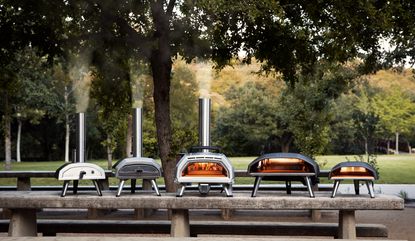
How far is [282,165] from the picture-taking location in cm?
508

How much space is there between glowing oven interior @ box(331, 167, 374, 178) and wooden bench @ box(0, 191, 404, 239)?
0.18 metres

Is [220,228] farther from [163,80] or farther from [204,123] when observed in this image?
[163,80]

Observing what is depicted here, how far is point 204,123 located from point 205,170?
2.60 feet

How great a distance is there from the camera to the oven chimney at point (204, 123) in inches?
220

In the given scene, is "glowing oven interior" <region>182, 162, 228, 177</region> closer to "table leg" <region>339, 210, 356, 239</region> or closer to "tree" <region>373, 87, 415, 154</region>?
"table leg" <region>339, 210, 356, 239</region>

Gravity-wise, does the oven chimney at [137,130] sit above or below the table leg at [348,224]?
above

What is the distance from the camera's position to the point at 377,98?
67812mm

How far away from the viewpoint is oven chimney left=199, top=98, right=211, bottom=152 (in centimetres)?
558

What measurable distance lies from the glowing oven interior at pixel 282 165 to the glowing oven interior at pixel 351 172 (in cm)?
25

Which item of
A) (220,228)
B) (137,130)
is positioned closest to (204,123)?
(137,130)

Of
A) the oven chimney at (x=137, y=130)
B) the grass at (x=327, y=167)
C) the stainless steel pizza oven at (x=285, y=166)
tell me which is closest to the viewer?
the stainless steel pizza oven at (x=285, y=166)

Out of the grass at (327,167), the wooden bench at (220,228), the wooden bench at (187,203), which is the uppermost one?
the wooden bench at (187,203)

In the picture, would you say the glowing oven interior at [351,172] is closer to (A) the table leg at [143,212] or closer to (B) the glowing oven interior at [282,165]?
(B) the glowing oven interior at [282,165]

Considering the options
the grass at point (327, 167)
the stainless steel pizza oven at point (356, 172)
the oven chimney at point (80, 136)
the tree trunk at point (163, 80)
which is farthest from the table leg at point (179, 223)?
the grass at point (327, 167)
